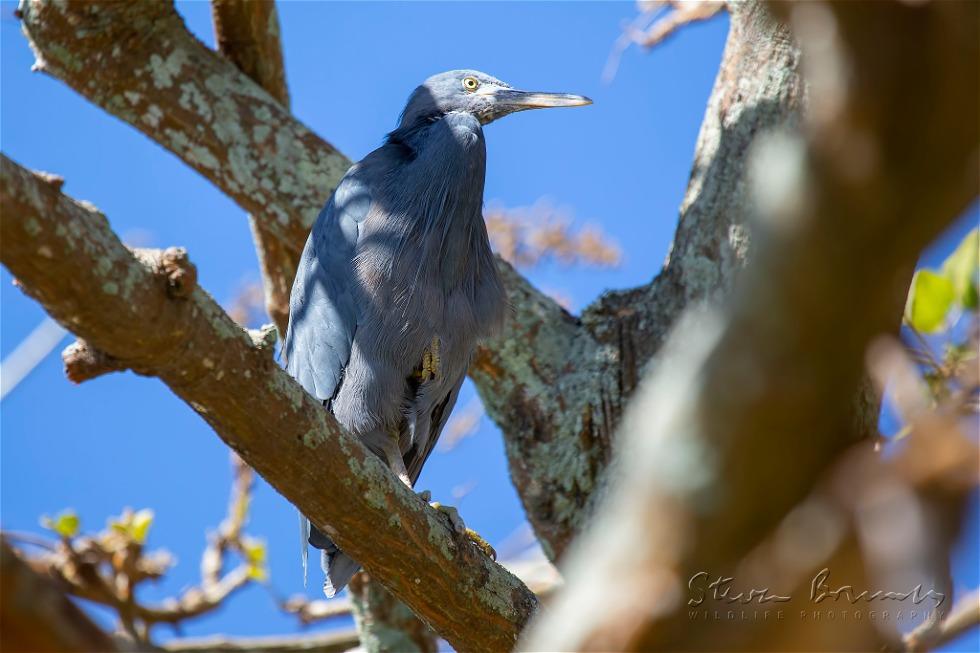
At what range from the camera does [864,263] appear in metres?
1.02

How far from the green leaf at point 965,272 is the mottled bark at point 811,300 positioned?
8.61ft

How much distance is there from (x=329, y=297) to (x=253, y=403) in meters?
1.74

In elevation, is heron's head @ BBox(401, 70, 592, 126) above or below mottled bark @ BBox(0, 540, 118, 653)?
above

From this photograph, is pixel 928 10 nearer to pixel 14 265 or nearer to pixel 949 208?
pixel 949 208

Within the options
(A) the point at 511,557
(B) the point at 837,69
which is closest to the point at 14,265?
(B) the point at 837,69

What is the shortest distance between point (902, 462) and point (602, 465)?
120 inches

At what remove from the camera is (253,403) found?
221 cm

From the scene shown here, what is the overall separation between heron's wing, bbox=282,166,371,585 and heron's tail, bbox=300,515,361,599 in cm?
8

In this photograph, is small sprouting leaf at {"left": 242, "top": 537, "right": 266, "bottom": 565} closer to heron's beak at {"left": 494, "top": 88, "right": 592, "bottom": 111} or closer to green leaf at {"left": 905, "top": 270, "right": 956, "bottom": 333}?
heron's beak at {"left": 494, "top": 88, "right": 592, "bottom": 111}

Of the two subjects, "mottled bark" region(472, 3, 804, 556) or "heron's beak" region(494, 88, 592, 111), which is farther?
Result: "heron's beak" region(494, 88, 592, 111)

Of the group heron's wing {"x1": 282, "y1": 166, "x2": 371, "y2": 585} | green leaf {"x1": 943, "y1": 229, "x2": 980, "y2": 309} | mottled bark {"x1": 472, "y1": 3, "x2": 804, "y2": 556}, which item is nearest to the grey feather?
heron's wing {"x1": 282, "y1": 166, "x2": 371, "y2": 585}

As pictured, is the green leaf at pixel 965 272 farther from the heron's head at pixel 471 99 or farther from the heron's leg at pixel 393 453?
the heron's leg at pixel 393 453

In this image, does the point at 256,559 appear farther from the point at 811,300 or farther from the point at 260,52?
the point at 811,300

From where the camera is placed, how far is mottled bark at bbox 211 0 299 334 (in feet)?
15.6
